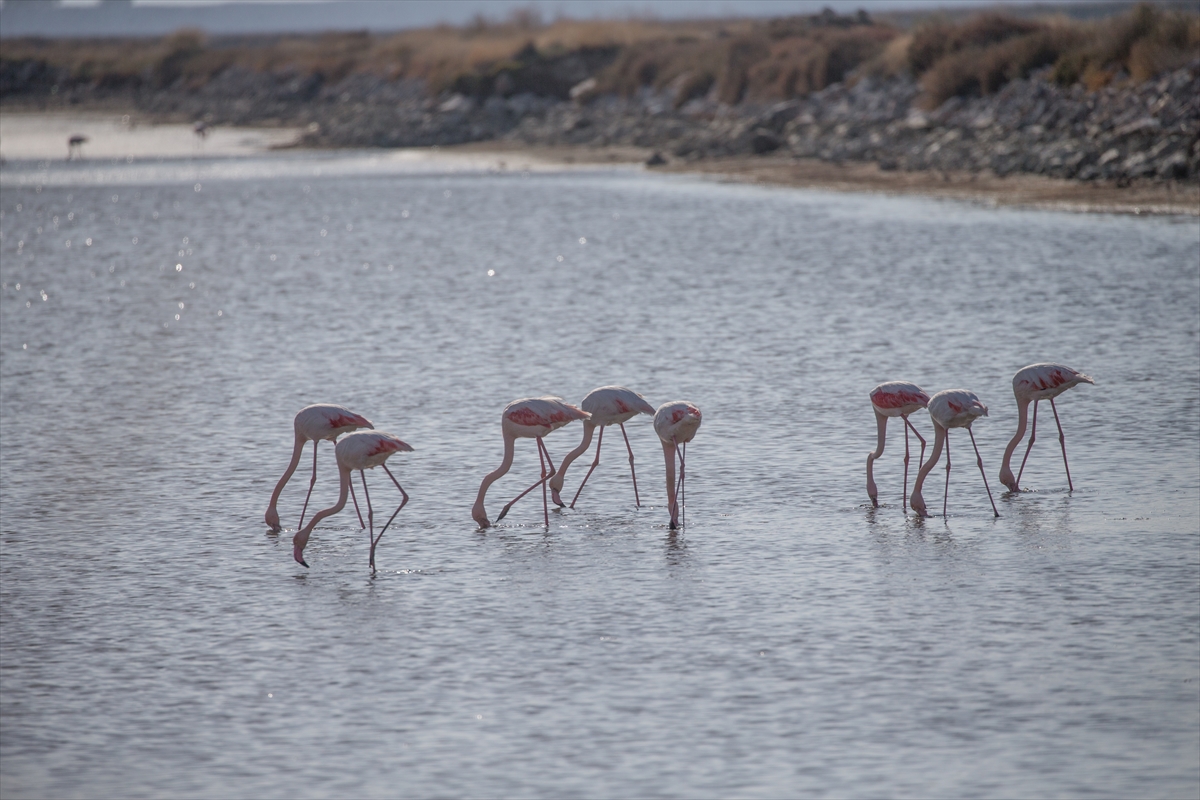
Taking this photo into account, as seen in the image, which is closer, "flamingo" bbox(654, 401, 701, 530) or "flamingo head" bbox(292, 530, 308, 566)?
"flamingo head" bbox(292, 530, 308, 566)

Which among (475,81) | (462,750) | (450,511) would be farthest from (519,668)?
(475,81)

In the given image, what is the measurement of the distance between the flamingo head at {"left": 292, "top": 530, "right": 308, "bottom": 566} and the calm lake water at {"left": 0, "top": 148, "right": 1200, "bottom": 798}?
0.21 ft

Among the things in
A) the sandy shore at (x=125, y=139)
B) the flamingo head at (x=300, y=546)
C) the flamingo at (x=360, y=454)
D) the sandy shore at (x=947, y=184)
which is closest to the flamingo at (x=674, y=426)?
the flamingo at (x=360, y=454)

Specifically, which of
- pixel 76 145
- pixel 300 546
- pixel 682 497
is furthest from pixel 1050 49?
pixel 76 145

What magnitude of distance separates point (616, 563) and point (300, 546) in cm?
182

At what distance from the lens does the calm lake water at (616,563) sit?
5801 millimetres

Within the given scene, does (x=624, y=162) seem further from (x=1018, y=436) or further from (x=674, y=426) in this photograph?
(x=674, y=426)

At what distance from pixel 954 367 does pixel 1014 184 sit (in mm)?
15775

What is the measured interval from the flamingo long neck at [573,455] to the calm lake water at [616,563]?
25 centimetres

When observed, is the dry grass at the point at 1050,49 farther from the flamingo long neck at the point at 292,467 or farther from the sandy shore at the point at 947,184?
the flamingo long neck at the point at 292,467

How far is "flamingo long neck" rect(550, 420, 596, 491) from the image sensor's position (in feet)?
29.8

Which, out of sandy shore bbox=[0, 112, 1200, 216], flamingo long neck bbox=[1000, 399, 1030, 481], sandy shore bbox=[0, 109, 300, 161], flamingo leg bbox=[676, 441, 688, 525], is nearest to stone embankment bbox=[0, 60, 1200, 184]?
sandy shore bbox=[0, 112, 1200, 216]

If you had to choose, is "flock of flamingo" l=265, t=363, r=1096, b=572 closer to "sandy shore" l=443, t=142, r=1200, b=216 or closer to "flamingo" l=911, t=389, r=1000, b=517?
"flamingo" l=911, t=389, r=1000, b=517

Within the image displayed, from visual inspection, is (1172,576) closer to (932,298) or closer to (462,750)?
(462,750)
